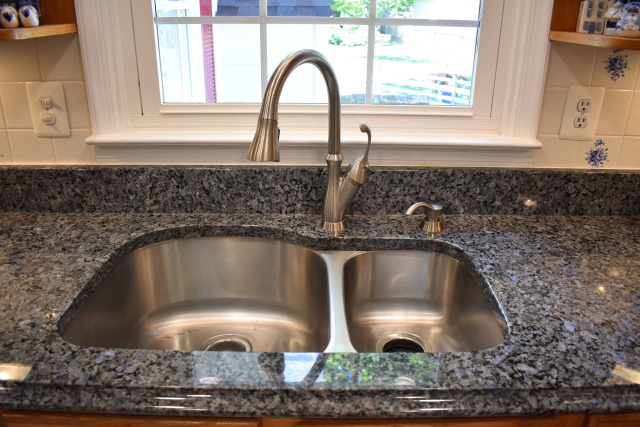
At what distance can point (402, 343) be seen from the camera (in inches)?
41.3

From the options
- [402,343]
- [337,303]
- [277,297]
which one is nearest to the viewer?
[337,303]

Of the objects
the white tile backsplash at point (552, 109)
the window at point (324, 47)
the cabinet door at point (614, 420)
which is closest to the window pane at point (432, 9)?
the window at point (324, 47)

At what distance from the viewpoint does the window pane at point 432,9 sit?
3.84 feet

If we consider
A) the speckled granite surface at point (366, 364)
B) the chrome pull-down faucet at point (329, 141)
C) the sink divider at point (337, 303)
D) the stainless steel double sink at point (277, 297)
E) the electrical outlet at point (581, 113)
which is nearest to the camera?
the speckled granite surface at point (366, 364)

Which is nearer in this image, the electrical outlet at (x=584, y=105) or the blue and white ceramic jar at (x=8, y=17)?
the blue and white ceramic jar at (x=8, y=17)

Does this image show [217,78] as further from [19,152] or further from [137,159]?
[19,152]

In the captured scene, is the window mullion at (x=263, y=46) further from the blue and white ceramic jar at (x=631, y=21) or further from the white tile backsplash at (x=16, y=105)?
the blue and white ceramic jar at (x=631, y=21)

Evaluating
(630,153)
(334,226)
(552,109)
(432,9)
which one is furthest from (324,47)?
(630,153)

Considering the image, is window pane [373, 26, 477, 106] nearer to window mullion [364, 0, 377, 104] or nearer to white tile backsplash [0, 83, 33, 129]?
window mullion [364, 0, 377, 104]

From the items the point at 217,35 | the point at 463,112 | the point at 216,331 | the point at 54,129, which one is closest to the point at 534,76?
the point at 463,112

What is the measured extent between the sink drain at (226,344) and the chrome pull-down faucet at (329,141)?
313mm

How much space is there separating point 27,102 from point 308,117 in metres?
0.66

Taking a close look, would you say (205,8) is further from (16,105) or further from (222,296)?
(222,296)

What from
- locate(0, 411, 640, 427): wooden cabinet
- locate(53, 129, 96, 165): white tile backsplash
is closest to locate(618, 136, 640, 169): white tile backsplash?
locate(0, 411, 640, 427): wooden cabinet
